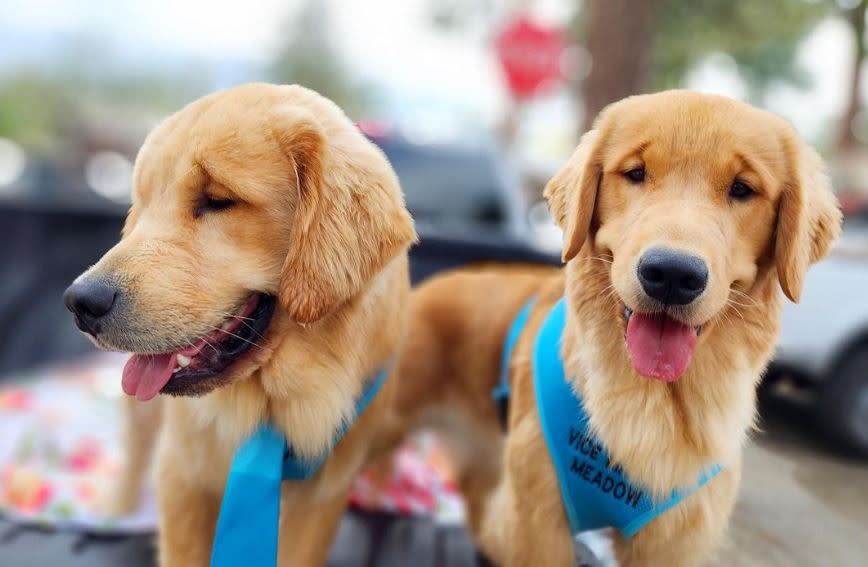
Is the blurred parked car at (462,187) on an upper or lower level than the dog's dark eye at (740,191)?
lower

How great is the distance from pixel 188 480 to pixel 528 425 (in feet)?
3.07

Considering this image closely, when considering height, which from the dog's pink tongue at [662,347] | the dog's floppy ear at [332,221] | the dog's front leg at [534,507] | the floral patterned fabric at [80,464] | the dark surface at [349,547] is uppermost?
the dog's floppy ear at [332,221]

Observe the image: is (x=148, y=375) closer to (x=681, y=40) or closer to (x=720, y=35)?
(x=681, y=40)

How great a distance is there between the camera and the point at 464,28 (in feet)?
65.8

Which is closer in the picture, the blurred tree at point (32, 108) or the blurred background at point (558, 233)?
the blurred background at point (558, 233)

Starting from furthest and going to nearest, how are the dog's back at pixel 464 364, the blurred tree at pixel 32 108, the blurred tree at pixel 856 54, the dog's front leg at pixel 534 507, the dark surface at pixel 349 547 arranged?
the blurred tree at pixel 32 108 < the dog's back at pixel 464 364 < the blurred tree at pixel 856 54 < the dark surface at pixel 349 547 < the dog's front leg at pixel 534 507

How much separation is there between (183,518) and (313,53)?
47.3m

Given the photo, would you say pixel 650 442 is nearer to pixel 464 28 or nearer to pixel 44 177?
pixel 44 177

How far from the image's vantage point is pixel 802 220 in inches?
64.1

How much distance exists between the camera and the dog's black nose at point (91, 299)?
1506 millimetres

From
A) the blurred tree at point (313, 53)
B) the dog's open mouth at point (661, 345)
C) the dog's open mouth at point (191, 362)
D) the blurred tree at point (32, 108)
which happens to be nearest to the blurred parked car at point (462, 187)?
the dog's open mouth at point (191, 362)

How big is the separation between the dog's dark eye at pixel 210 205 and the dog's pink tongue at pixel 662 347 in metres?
0.99

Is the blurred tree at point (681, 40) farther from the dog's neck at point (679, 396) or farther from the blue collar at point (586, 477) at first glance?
the blue collar at point (586, 477)

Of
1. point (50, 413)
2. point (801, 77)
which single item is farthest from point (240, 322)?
point (801, 77)
